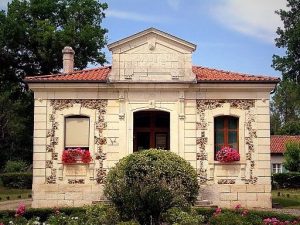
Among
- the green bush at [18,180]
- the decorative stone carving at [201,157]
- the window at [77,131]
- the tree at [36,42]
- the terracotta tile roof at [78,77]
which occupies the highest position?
the tree at [36,42]

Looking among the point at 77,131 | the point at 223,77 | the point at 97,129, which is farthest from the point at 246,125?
the point at 77,131

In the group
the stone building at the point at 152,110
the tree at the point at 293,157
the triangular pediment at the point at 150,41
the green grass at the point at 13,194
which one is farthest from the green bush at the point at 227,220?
the tree at the point at 293,157

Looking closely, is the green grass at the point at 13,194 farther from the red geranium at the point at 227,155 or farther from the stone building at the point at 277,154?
the stone building at the point at 277,154

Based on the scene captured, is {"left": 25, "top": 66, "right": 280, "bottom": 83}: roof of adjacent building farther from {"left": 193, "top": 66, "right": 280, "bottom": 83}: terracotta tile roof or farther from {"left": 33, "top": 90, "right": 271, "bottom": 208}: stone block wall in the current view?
{"left": 33, "top": 90, "right": 271, "bottom": 208}: stone block wall

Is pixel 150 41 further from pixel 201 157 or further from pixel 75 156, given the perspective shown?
pixel 75 156

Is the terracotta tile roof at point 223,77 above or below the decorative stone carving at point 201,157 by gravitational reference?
above

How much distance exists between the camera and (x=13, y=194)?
82.8 ft

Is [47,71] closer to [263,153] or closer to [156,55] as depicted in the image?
[156,55]

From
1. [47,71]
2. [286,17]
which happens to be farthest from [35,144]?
[286,17]

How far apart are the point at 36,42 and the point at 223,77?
21.3 meters

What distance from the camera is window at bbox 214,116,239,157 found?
18.4 m

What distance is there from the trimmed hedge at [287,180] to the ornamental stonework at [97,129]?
15.1 m

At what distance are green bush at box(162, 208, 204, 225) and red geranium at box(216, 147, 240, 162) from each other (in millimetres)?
6033

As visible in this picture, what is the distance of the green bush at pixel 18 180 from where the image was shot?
28.4m
